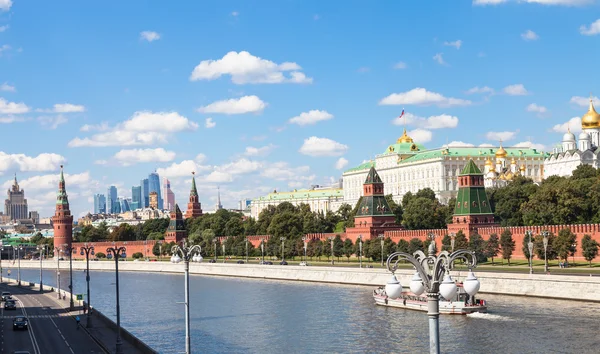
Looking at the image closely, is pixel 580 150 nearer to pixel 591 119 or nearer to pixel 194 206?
pixel 591 119

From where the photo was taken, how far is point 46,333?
4166 centimetres

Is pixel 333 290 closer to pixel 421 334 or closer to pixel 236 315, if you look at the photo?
pixel 236 315

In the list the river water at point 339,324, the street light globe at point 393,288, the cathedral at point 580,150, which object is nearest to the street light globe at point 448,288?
the street light globe at point 393,288

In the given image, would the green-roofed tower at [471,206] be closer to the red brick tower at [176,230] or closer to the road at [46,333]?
the road at [46,333]

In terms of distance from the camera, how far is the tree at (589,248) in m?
65.2

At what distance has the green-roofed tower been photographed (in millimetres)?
83750

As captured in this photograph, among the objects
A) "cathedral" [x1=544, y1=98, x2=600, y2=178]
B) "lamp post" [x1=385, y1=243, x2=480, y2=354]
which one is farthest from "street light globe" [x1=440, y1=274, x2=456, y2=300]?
"cathedral" [x1=544, y1=98, x2=600, y2=178]

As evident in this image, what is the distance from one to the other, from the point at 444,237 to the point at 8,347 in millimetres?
50393

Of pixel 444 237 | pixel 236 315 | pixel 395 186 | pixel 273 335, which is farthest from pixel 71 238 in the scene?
pixel 273 335

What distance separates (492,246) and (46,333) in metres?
42.3

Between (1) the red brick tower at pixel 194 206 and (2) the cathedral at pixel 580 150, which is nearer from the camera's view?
(2) the cathedral at pixel 580 150

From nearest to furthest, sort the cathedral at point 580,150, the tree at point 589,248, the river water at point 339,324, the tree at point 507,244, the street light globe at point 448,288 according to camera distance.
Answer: the street light globe at point 448,288 → the river water at point 339,324 → the tree at point 589,248 → the tree at point 507,244 → the cathedral at point 580,150

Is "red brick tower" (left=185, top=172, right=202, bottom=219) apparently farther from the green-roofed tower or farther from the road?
the road

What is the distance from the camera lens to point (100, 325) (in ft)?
144
